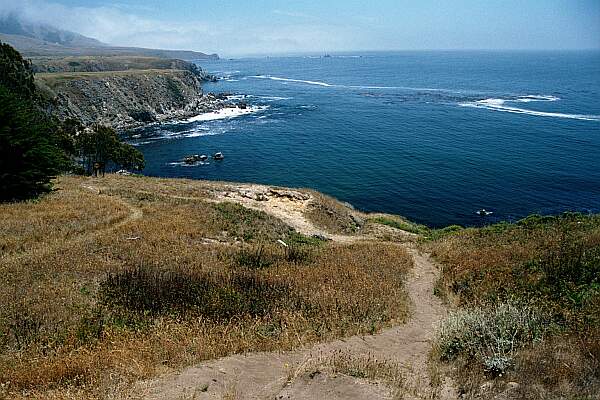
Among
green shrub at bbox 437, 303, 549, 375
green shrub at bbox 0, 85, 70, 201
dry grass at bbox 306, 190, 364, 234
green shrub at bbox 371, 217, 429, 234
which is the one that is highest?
green shrub at bbox 0, 85, 70, 201

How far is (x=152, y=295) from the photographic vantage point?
14.0 metres

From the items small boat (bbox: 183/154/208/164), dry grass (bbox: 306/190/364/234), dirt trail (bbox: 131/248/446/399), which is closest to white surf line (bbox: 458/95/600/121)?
small boat (bbox: 183/154/208/164)

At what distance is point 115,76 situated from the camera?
373 ft

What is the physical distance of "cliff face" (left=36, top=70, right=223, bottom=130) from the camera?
92562 mm

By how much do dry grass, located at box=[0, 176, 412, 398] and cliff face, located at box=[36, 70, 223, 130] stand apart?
65849 millimetres

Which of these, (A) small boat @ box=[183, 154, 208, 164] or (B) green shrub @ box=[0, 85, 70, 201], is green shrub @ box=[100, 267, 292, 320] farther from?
(A) small boat @ box=[183, 154, 208, 164]

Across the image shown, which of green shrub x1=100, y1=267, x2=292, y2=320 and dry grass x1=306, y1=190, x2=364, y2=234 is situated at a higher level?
green shrub x1=100, y1=267, x2=292, y2=320

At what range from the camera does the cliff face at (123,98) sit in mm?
92562

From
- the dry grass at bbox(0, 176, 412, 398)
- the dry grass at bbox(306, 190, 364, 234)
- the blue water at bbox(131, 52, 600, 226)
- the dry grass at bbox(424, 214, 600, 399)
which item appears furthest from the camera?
the blue water at bbox(131, 52, 600, 226)

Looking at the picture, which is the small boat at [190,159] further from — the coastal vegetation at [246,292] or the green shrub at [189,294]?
the green shrub at [189,294]

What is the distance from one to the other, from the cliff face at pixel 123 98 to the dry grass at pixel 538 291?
3046 inches

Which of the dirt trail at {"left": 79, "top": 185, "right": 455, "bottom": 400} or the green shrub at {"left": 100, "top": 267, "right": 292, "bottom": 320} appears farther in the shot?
the green shrub at {"left": 100, "top": 267, "right": 292, "bottom": 320}

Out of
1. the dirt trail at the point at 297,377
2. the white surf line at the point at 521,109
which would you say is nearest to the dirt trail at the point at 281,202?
the dirt trail at the point at 297,377

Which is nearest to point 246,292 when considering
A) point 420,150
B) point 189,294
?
point 189,294
